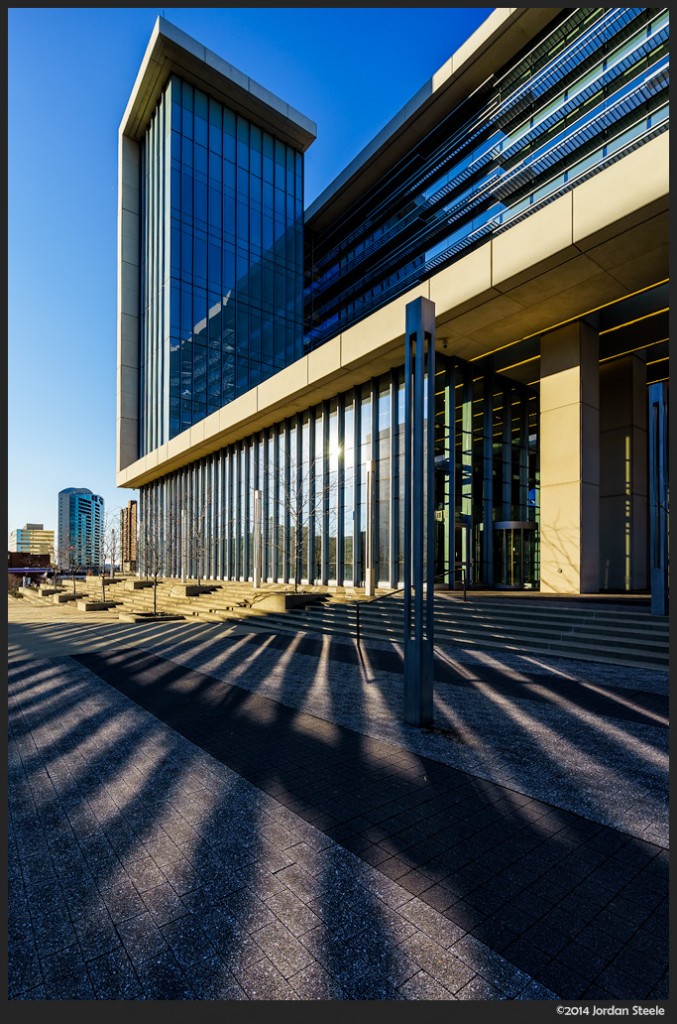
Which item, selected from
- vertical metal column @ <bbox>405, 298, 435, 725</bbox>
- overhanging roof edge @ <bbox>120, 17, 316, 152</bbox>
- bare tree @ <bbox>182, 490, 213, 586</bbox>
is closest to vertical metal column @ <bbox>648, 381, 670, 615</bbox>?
vertical metal column @ <bbox>405, 298, 435, 725</bbox>

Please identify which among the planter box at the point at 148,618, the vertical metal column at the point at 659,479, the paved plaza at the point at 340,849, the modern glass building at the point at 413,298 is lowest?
the planter box at the point at 148,618

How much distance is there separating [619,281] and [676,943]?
17147 mm

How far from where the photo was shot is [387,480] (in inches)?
888

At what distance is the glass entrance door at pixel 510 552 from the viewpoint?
2195 cm

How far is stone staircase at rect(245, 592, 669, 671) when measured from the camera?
10.9m

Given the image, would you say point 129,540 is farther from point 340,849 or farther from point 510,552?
point 340,849

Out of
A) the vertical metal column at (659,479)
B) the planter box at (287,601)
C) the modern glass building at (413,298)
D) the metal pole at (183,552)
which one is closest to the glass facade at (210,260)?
the modern glass building at (413,298)

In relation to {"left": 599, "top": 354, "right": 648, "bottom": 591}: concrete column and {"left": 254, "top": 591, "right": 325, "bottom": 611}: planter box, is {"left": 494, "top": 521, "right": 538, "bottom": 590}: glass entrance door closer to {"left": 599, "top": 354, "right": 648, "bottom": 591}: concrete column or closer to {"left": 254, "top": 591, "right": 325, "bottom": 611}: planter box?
{"left": 599, "top": 354, "right": 648, "bottom": 591}: concrete column

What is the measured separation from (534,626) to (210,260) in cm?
4521

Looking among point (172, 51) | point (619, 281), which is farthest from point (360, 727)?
point (172, 51)

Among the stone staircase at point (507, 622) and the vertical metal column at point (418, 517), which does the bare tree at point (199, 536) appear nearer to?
the stone staircase at point (507, 622)

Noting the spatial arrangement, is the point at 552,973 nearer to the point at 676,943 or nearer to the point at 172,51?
the point at 676,943

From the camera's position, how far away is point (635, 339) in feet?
66.6

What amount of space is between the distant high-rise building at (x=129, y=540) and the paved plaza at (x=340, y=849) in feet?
159
